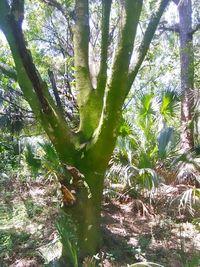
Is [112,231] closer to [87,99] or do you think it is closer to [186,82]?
[87,99]

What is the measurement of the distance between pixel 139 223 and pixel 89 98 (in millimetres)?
2613

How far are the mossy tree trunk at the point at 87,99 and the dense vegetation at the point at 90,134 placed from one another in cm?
1

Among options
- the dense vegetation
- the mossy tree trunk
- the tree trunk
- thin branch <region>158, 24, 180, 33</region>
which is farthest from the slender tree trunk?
the tree trunk

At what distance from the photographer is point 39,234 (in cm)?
522

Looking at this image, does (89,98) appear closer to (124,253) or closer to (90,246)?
(90,246)

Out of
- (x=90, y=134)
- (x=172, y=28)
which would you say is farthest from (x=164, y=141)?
(x=172, y=28)

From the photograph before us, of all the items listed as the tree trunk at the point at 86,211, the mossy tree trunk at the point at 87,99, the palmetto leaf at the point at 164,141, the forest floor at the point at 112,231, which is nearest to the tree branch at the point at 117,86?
the mossy tree trunk at the point at 87,99

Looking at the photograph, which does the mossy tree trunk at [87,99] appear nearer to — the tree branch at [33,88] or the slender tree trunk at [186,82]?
the tree branch at [33,88]

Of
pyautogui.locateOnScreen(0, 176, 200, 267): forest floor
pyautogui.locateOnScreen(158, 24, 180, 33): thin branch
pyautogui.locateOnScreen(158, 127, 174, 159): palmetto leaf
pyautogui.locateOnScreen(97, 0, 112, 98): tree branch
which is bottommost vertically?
pyautogui.locateOnScreen(0, 176, 200, 267): forest floor

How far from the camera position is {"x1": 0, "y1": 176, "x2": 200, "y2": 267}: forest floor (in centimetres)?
451

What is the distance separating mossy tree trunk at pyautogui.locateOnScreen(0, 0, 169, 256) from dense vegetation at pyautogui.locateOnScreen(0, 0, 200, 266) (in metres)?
0.01

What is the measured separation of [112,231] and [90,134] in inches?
72.7

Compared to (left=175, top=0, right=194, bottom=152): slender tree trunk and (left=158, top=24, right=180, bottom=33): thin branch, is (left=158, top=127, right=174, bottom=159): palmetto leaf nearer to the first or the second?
(left=175, top=0, right=194, bottom=152): slender tree trunk

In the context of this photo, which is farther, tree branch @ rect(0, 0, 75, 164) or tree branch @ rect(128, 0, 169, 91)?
tree branch @ rect(128, 0, 169, 91)
